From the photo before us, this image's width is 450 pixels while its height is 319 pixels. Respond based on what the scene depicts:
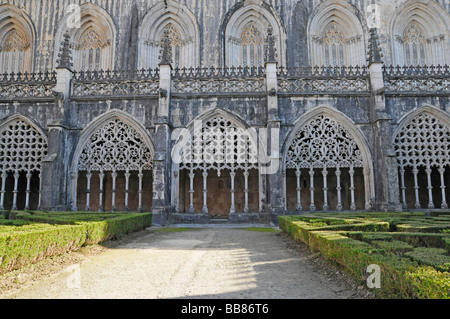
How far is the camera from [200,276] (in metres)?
5.34

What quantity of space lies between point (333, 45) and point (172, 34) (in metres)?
10.6

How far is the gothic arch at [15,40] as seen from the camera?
71.5 ft

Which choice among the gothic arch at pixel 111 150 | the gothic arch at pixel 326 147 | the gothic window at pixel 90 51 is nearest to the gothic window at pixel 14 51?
the gothic window at pixel 90 51

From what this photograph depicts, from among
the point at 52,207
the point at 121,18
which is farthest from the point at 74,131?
the point at 121,18

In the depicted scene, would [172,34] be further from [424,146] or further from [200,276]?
[200,276]

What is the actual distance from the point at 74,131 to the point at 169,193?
5530 mm

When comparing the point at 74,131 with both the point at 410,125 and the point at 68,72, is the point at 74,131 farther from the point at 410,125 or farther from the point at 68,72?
the point at 410,125

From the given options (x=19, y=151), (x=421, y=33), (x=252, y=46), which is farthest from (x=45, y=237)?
(x=421, y=33)

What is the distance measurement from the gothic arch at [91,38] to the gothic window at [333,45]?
1363 centimetres

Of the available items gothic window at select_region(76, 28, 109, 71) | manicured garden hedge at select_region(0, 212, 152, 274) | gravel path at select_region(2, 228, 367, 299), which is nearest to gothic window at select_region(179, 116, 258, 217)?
manicured garden hedge at select_region(0, 212, 152, 274)

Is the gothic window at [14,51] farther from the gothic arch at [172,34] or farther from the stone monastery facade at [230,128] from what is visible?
the gothic arch at [172,34]

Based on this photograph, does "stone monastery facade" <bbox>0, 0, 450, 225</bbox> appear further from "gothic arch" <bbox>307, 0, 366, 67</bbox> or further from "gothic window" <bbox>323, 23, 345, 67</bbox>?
"gothic window" <bbox>323, 23, 345, 67</bbox>

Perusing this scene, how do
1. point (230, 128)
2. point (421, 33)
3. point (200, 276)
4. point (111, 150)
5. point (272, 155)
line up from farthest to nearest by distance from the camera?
1. point (421, 33)
2. point (111, 150)
3. point (230, 128)
4. point (272, 155)
5. point (200, 276)

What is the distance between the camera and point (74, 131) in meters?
15.8
